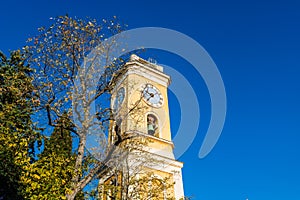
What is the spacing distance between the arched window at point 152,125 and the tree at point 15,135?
10321 mm

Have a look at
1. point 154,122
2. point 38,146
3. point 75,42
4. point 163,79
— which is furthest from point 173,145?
point 75,42

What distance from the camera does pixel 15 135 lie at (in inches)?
500

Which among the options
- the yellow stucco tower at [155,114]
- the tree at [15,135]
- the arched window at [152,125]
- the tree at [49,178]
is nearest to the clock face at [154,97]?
the yellow stucco tower at [155,114]

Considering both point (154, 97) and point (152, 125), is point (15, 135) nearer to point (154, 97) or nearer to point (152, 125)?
point (152, 125)

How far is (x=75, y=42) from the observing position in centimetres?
1391

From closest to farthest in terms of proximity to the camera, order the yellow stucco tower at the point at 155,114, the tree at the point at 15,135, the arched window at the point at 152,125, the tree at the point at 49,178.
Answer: the tree at the point at 49,178
the tree at the point at 15,135
the yellow stucco tower at the point at 155,114
the arched window at the point at 152,125

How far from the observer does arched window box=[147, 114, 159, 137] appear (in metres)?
24.8

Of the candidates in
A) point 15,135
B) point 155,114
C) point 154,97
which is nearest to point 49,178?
point 15,135

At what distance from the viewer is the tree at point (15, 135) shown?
39.3 ft

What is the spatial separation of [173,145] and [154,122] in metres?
2.60

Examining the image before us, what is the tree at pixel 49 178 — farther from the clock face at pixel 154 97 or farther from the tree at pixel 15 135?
the clock face at pixel 154 97

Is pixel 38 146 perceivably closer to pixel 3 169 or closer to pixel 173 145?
pixel 3 169

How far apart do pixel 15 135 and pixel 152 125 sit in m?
13.8

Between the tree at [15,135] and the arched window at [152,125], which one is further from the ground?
the arched window at [152,125]
